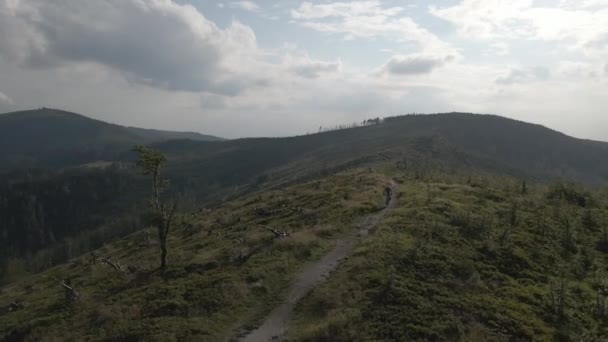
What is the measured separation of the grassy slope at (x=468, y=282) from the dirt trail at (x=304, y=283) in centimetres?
89

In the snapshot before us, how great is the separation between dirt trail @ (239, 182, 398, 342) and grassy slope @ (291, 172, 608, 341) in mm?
893

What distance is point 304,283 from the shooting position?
2652cm

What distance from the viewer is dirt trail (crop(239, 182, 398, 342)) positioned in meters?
20.9

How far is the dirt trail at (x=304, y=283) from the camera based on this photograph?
20.9 meters

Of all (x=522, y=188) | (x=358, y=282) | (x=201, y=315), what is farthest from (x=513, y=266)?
(x=522, y=188)

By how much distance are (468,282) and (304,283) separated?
10.3 metres

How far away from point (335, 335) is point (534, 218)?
2808 cm

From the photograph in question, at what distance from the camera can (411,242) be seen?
102 feet

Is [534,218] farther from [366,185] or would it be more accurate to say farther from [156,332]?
[156,332]

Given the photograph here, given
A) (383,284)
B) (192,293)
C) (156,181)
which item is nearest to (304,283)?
(383,284)

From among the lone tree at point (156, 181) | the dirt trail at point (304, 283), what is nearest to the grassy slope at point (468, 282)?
the dirt trail at point (304, 283)

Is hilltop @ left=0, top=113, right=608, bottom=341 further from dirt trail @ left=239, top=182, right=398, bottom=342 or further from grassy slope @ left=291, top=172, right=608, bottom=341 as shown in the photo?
dirt trail @ left=239, top=182, right=398, bottom=342

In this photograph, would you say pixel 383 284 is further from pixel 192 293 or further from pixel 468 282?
pixel 192 293

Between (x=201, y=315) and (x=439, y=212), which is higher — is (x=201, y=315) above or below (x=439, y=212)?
below
